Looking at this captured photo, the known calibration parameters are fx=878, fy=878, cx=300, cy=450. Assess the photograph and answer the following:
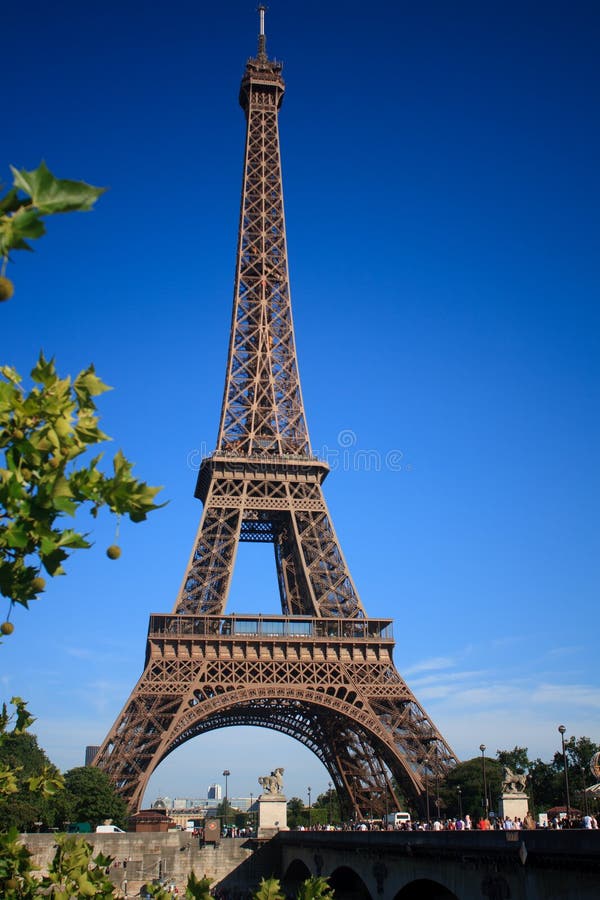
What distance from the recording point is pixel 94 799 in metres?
61.2

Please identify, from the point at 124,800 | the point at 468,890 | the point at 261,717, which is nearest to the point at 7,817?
the point at 124,800

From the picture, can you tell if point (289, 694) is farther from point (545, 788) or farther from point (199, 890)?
point (199, 890)

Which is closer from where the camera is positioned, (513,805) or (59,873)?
(59,873)

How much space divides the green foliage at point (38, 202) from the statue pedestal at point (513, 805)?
126ft

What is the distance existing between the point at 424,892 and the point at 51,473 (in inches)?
1470

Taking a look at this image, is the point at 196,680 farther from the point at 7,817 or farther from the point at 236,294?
the point at 236,294

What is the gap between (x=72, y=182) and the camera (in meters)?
4.10

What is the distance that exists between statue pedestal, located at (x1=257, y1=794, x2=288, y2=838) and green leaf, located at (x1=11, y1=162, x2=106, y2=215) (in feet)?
194

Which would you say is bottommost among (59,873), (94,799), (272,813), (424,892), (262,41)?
(424,892)

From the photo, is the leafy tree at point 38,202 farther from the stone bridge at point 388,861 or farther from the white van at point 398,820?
the white van at point 398,820

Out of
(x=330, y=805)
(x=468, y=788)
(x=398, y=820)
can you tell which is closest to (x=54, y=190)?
(x=398, y=820)

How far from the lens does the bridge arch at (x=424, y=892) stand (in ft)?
116

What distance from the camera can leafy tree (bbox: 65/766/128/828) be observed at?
194 ft

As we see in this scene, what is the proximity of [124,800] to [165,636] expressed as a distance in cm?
1106
